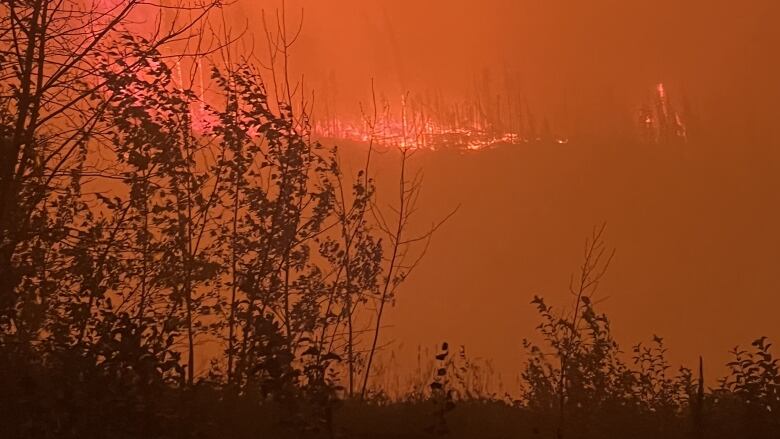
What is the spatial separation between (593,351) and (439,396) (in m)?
2.20

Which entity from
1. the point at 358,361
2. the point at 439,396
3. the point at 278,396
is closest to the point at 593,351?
the point at 439,396

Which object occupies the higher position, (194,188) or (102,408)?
(194,188)

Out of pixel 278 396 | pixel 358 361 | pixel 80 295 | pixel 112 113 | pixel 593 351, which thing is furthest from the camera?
pixel 358 361

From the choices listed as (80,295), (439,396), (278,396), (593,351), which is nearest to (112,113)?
(80,295)

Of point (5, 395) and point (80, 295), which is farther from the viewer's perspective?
point (80, 295)

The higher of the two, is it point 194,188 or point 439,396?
point 194,188

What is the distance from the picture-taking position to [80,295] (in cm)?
873

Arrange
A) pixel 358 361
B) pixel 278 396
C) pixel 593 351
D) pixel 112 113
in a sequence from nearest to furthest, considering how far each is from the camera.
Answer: pixel 278 396 → pixel 112 113 → pixel 593 351 → pixel 358 361

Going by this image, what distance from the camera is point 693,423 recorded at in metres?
9.73

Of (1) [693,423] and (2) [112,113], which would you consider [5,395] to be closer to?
(2) [112,113]

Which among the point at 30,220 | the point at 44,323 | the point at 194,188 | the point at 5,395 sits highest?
the point at 194,188

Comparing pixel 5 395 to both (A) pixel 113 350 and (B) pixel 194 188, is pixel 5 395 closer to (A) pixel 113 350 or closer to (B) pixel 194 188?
(A) pixel 113 350

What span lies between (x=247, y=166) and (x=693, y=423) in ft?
21.0

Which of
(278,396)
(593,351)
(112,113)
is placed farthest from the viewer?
(593,351)
